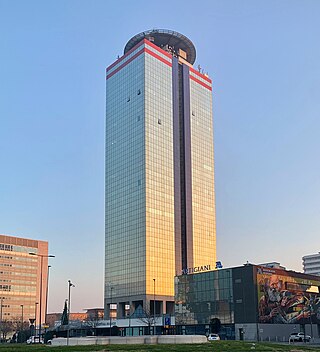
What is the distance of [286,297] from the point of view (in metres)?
105

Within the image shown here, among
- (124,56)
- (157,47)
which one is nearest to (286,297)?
(157,47)

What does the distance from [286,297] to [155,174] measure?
62614 millimetres

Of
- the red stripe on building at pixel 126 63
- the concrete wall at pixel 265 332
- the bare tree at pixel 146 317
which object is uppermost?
the red stripe on building at pixel 126 63

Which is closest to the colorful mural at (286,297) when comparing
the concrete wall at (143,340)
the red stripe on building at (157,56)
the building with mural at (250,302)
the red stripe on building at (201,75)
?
the building with mural at (250,302)

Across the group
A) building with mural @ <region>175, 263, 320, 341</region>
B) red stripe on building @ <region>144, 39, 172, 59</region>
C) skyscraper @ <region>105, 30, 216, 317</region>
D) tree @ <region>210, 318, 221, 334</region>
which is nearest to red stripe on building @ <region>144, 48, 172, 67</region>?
skyscraper @ <region>105, 30, 216, 317</region>

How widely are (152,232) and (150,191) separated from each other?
12193 mm

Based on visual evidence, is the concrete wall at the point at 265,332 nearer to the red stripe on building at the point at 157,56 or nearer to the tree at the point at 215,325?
the tree at the point at 215,325

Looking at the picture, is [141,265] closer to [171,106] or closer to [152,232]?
[152,232]

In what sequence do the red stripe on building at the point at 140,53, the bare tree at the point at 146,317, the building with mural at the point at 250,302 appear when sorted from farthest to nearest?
1. the red stripe on building at the point at 140,53
2. the bare tree at the point at 146,317
3. the building with mural at the point at 250,302

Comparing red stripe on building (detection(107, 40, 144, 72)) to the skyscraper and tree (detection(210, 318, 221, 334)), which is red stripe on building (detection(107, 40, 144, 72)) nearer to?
the skyscraper

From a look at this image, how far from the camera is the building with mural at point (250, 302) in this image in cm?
9800

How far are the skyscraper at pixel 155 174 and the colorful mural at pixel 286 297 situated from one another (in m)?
46.6

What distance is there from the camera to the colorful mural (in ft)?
326

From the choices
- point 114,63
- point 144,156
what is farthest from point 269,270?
point 114,63
